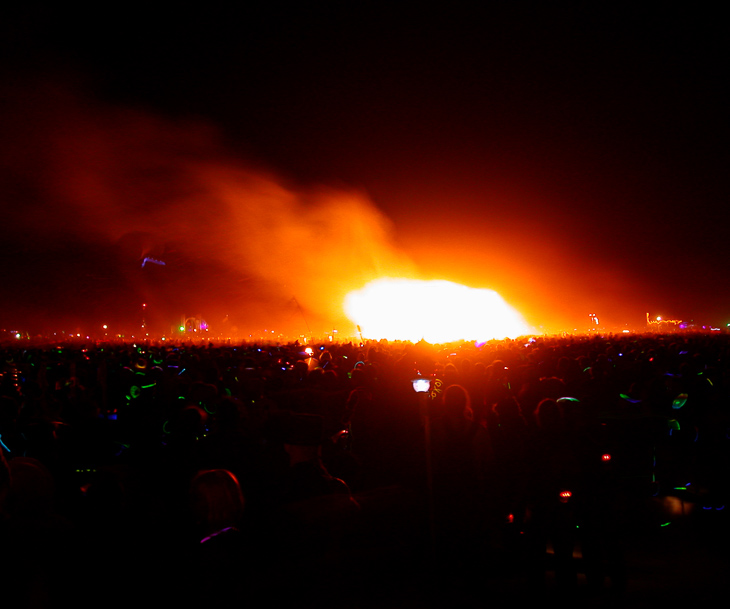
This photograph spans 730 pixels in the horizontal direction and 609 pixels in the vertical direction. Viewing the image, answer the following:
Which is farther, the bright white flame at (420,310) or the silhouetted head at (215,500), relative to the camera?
the bright white flame at (420,310)

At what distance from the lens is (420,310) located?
4522cm

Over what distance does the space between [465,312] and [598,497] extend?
148 feet

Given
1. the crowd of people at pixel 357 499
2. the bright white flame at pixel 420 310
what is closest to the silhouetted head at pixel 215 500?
the crowd of people at pixel 357 499

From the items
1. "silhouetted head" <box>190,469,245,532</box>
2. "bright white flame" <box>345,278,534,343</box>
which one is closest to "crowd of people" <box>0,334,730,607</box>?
"silhouetted head" <box>190,469,245,532</box>

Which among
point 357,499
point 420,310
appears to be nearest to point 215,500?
point 357,499

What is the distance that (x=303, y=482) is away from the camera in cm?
404

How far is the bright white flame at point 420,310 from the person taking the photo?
43.7 m

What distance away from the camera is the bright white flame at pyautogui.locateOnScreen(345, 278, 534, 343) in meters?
43.7

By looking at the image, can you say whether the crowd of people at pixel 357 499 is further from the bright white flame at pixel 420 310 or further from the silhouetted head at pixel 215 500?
the bright white flame at pixel 420 310

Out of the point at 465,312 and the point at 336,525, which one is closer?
the point at 336,525

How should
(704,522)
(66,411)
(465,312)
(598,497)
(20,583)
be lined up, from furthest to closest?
(465,312)
(66,411)
(704,522)
(598,497)
(20,583)

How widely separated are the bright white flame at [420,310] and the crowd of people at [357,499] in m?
35.4

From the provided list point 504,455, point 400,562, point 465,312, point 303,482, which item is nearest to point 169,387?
point 303,482

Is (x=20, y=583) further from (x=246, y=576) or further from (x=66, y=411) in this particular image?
(x=66, y=411)
